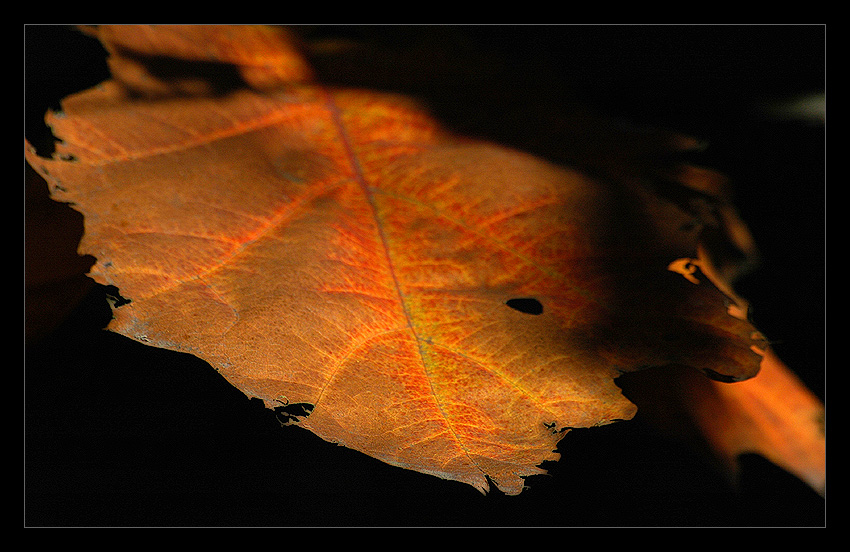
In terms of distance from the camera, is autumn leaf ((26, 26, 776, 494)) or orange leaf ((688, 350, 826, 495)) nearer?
autumn leaf ((26, 26, 776, 494))

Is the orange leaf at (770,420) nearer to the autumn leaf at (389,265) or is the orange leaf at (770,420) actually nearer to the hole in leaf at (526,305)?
the autumn leaf at (389,265)

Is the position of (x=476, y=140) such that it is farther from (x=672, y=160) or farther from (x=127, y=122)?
(x=127, y=122)

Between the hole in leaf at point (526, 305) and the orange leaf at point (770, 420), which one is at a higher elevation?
the hole in leaf at point (526, 305)

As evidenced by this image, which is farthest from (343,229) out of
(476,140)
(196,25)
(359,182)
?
(196,25)

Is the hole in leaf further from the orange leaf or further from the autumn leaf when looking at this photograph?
the orange leaf

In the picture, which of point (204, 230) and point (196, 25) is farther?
point (196, 25)

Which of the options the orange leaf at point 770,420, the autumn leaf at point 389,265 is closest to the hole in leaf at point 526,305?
the autumn leaf at point 389,265

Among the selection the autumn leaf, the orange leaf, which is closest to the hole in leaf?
the autumn leaf

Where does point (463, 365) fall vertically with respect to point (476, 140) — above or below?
below
